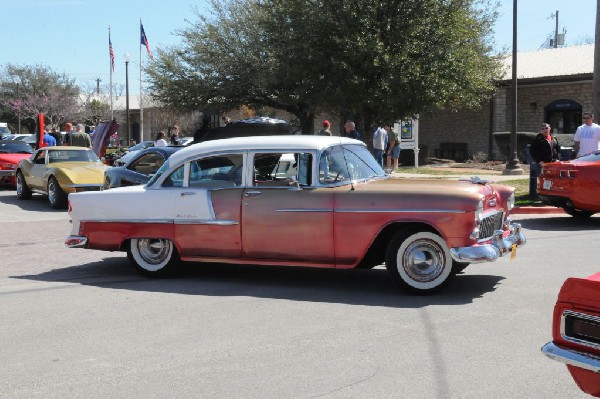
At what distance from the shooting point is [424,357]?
17.7ft

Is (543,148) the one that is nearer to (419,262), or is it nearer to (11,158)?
(419,262)

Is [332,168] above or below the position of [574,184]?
above

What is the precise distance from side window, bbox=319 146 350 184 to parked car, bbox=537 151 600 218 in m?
5.96

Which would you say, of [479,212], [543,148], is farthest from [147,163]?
[479,212]

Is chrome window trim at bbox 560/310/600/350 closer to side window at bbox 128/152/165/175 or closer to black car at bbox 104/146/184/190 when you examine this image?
black car at bbox 104/146/184/190

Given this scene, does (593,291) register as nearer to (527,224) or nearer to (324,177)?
(324,177)

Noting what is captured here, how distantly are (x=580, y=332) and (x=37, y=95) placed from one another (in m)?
64.0

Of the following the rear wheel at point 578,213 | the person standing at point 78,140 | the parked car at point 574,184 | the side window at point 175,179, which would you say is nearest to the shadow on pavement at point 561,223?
the rear wheel at point 578,213

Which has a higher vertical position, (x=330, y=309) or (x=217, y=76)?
(x=217, y=76)

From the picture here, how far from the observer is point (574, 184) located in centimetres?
1245

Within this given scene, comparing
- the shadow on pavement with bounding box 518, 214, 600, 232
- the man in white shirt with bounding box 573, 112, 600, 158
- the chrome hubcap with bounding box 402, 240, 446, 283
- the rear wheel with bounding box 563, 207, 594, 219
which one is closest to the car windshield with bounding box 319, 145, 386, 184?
the chrome hubcap with bounding box 402, 240, 446, 283

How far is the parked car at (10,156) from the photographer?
21.1 metres

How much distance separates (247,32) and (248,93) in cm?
269

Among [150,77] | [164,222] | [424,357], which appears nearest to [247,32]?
[150,77]
